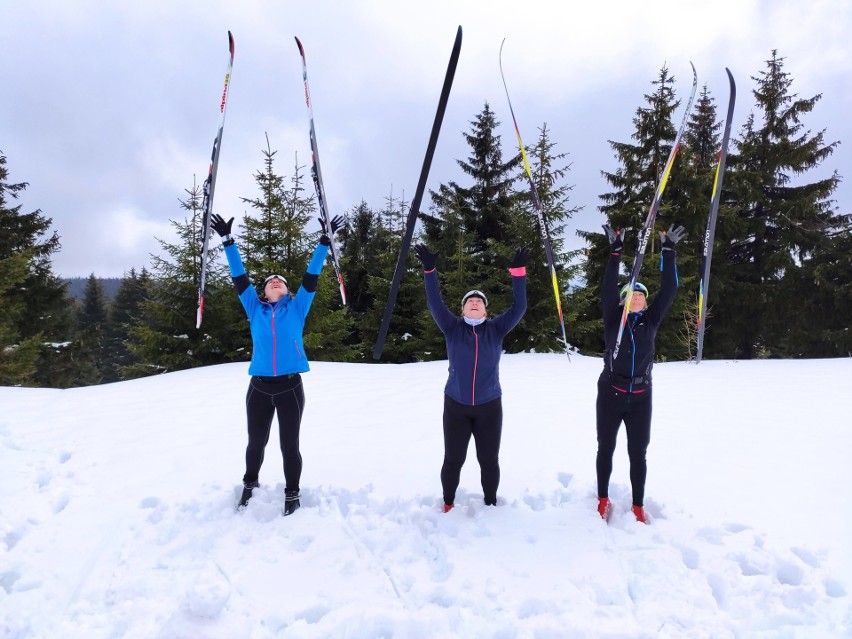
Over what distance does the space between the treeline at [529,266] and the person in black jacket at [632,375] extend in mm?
11488

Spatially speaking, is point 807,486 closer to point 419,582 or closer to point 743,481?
point 743,481

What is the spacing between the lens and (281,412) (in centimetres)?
397

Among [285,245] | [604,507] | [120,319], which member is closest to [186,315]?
[285,245]

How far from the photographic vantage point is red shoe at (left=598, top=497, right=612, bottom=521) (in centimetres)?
388

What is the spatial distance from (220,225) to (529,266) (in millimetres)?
12784

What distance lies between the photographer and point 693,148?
21.3 meters

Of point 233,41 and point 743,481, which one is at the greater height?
point 233,41

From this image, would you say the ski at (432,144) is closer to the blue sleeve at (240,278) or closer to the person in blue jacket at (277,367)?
the person in blue jacket at (277,367)

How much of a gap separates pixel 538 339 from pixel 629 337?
40.3 feet

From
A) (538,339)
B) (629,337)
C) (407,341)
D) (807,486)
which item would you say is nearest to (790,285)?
(538,339)

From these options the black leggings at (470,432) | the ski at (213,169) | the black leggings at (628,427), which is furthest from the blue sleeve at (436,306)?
the ski at (213,169)

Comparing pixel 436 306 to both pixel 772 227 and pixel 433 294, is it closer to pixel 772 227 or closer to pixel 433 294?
pixel 433 294

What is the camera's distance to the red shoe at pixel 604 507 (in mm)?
3885

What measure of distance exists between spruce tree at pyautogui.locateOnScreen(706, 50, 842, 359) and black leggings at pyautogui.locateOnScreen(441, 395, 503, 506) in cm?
1967
